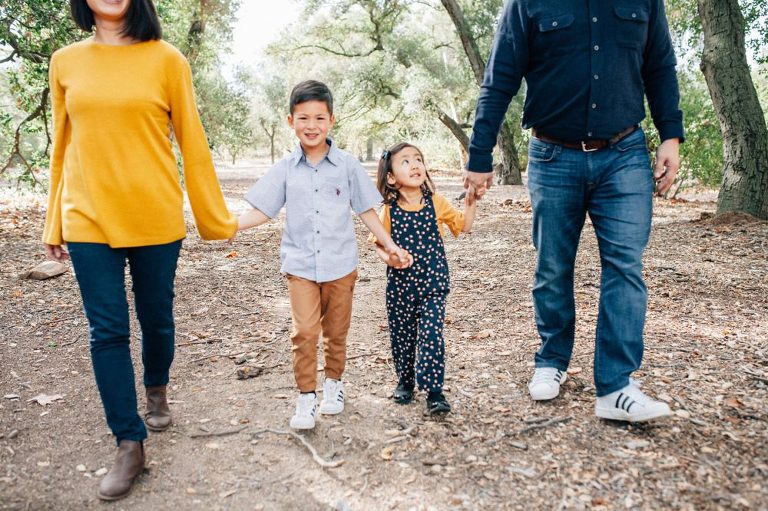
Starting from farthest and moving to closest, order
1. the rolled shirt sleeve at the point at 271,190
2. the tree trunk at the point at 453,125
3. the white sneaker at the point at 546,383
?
the tree trunk at the point at 453,125
the white sneaker at the point at 546,383
the rolled shirt sleeve at the point at 271,190

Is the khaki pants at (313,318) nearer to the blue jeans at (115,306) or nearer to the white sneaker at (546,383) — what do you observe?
the blue jeans at (115,306)

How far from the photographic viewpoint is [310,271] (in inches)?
124

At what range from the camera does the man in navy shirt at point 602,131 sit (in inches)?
117

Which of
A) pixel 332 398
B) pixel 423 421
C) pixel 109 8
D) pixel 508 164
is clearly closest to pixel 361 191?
pixel 332 398

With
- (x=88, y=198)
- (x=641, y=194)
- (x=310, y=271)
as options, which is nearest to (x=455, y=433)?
A: (x=310, y=271)

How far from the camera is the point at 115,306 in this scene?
8.73ft

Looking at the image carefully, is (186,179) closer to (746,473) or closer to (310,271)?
(310,271)

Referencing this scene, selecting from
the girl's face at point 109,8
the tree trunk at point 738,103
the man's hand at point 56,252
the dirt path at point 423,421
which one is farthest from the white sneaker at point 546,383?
the tree trunk at point 738,103

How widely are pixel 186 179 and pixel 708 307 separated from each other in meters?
4.21

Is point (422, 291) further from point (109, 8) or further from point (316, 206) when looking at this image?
point (109, 8)

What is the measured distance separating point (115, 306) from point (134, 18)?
129 cm

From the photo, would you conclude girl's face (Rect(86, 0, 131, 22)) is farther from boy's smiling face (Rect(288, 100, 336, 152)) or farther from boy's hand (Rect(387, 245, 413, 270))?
boy's hand (Rect(387, 245, 413, 270))

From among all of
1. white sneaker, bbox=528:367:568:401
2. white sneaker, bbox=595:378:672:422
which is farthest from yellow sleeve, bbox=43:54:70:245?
white sneaker, bbox=595:378:672:422

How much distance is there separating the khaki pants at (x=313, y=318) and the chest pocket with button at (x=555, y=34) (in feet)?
5.03
